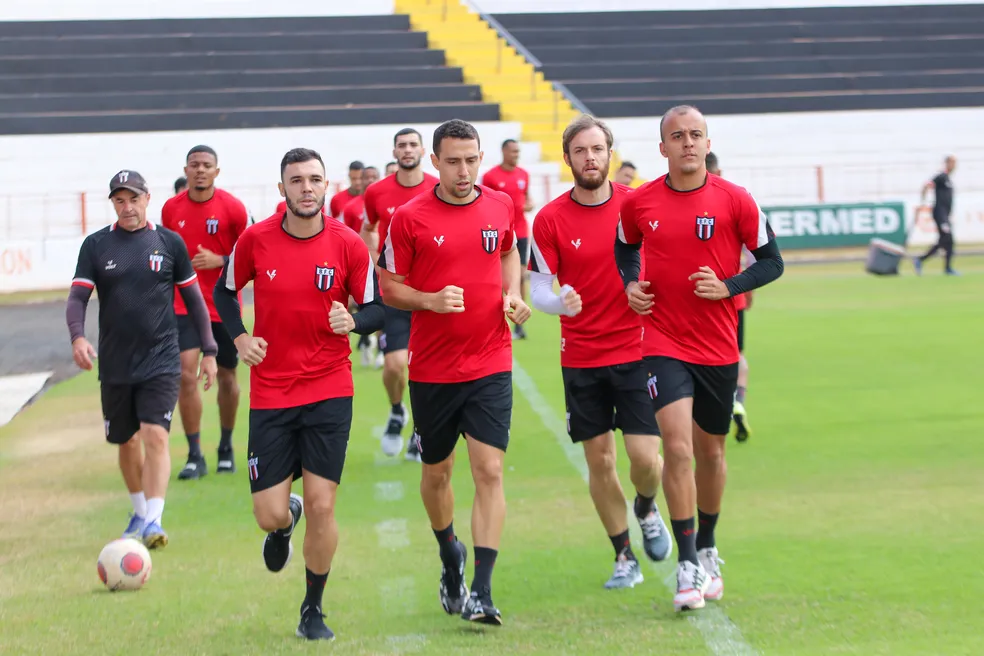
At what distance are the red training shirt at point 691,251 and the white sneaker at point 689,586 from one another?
0.96 m

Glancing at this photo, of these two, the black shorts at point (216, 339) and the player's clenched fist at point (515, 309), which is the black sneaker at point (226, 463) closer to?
the black shorts at point (216, 339)

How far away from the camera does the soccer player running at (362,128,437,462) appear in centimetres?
979

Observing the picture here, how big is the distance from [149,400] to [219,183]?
2366 cm

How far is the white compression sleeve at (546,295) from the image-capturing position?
6.31m

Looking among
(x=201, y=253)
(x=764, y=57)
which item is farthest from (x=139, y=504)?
(x=764, y=57)

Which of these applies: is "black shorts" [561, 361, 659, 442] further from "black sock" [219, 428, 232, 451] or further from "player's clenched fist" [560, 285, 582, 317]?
"black sock" [219, 428, 232, 451]

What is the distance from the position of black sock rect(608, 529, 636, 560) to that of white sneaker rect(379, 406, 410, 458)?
12.1ft

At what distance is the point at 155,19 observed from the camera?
37.2m

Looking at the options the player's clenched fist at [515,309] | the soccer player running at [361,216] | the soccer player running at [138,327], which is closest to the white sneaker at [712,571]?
the player's clenched fist at [515,309]

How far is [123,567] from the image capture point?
21.6 ft

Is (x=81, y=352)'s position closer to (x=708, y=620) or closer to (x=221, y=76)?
(x=708, y=620)

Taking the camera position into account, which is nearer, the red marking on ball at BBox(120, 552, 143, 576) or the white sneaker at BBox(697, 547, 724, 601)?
the white sneaker at BBox(697, 547, 724, 601)

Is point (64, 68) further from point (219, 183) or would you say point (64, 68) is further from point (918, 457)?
point (918, 457)

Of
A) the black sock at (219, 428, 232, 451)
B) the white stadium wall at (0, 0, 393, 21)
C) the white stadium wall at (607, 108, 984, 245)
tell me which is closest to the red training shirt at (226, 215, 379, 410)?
the black sock at (219, 428, 232, 451)
